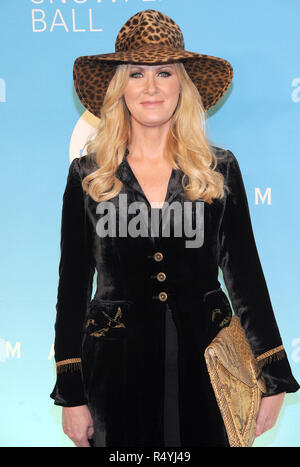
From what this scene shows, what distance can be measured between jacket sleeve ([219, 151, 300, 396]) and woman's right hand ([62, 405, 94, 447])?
607mm

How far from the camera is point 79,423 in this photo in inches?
75.1

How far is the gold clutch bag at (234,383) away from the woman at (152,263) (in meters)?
0.04

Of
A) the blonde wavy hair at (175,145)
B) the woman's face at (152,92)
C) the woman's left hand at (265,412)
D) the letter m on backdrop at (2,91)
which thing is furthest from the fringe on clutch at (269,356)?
the letter m on backdrop at (2,91)

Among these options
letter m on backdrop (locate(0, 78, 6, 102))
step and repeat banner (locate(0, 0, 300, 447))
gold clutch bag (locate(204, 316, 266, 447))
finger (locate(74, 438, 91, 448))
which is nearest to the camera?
gold clutch bag (locate(204, 316, 266, 447))

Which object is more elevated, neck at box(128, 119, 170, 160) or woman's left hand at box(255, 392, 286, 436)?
neck at box(128, 119, 170, 160)

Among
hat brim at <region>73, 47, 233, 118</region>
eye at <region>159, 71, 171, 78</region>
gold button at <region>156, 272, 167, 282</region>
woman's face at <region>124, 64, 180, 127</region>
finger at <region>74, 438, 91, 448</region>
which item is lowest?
finger at <region>74, 438, 91, 448</region>

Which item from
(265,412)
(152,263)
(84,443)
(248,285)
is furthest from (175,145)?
(84,443)

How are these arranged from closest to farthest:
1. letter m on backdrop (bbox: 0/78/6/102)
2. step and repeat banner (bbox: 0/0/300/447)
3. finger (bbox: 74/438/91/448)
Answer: finger (bbox: 74/438/91/448) < step and repeat banner (bbox: 0/0/300/447) < letter m on backdrop (bbox: 0/78/6/102)

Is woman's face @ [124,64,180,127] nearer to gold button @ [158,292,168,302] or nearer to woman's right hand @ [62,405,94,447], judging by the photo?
gold button @ [158,292,168,302]

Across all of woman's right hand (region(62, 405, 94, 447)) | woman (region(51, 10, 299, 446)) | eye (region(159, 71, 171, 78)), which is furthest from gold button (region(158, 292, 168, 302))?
eye (region(159, 71, 171, 78))

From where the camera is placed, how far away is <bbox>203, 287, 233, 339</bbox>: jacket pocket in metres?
1.88

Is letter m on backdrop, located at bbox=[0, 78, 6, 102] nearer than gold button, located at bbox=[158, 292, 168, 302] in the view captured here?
No

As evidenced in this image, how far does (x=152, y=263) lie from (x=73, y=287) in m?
0.30

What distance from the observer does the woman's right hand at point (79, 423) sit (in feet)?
6.25
